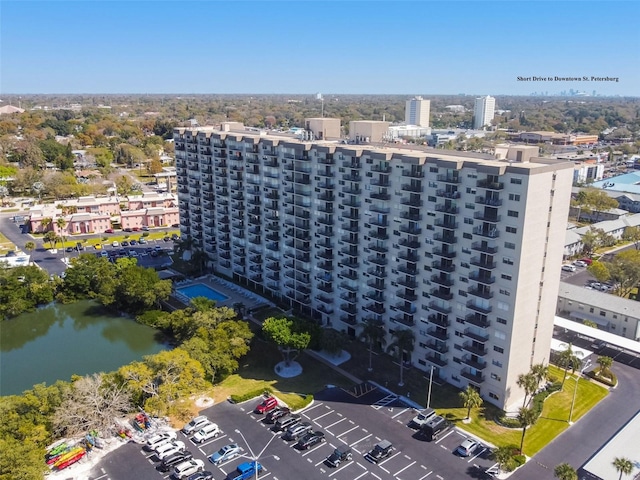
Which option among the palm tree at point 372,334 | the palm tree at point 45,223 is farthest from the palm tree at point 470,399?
the palm tree at point 45,223

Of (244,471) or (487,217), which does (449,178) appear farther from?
(244,471)

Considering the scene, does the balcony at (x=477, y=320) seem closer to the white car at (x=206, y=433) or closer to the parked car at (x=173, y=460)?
the white car at (x=206, y=433)

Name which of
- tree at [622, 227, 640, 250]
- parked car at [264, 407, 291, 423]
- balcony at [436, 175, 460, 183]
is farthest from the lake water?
tree at [622, 227, 640, 250]

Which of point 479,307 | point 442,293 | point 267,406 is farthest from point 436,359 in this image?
point 267,406

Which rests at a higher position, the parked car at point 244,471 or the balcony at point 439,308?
the balcony at point 439,308

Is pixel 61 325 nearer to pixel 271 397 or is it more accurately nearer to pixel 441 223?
pixel 271 397

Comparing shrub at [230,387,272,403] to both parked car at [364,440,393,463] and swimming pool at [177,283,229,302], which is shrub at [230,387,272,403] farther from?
swimming pool at [177,283,229,302]
